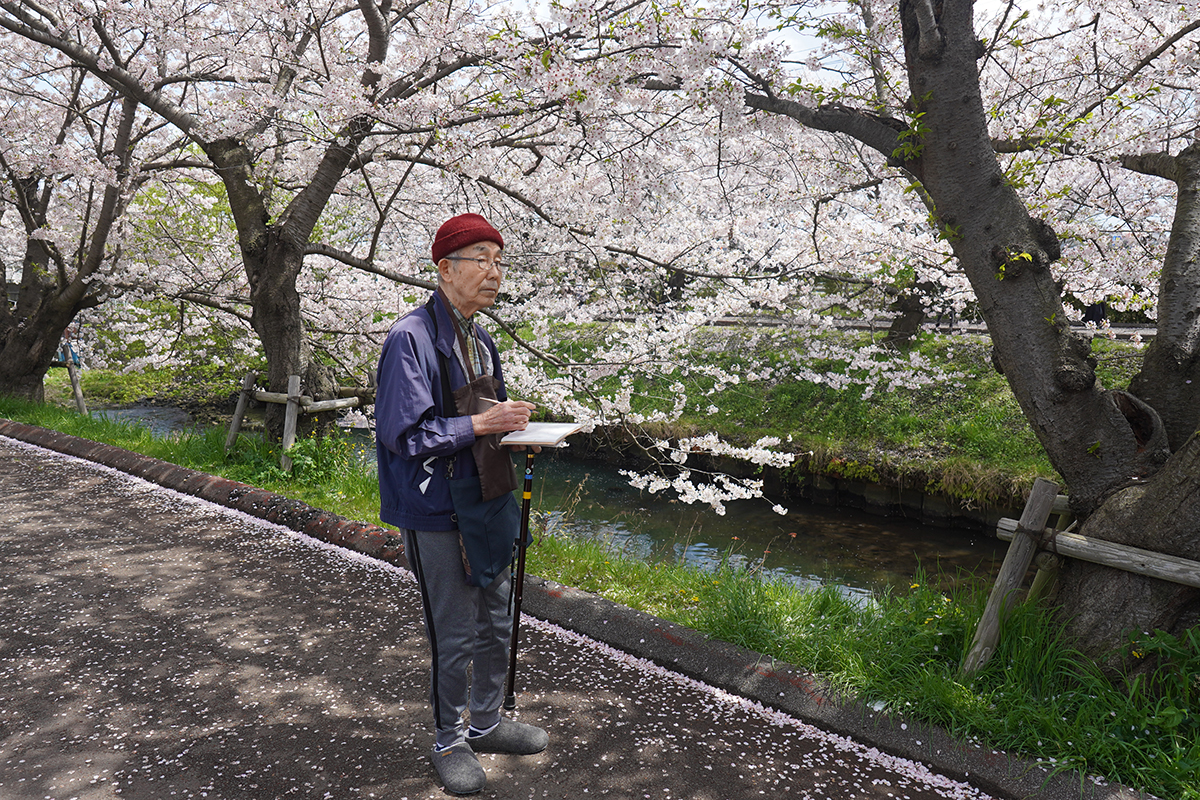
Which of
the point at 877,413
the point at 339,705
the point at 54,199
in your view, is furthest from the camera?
the point at 877,413

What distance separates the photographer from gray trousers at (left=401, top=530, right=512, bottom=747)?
2.39m

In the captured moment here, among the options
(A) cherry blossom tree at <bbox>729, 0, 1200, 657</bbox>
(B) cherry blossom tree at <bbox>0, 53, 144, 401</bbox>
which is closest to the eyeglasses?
(A) cherry blossom tree at <bbox>729, 0, 1200, 657</bbox>

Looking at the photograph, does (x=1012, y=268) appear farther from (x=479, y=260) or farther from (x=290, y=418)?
(x=290, y=418)

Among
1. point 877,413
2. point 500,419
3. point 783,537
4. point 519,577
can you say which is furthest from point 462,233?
point 877,413

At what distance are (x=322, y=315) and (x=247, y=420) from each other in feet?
21.2

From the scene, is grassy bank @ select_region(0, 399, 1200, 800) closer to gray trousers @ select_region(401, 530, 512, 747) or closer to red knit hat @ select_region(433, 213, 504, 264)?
gray trousers @ select_region(401, 530, 512, 747)

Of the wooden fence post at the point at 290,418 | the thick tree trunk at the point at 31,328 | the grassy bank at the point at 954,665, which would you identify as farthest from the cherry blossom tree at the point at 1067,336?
the thick tree trunk at the point at 31,328

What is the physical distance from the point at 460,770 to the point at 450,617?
559mm

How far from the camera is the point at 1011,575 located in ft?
10.3

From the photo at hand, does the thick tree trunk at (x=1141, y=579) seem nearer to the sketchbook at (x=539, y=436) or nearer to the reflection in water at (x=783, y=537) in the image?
the sketchbook at (x=539, y=436)

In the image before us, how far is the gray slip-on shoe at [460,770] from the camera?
7.82 feet

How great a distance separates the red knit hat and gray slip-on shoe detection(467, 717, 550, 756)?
1851mm

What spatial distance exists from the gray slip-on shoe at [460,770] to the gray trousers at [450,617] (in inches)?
1.6

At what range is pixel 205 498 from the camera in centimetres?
Answer: 620
